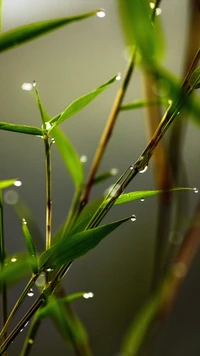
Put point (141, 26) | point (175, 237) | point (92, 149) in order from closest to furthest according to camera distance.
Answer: point (141, 26), point (175, 237), point (92, 149)

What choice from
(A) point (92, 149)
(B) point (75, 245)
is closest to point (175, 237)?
(A) point (92, 149)

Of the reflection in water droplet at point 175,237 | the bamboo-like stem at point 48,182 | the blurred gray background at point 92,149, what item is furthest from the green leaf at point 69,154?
the blurred gray background at point 92,149

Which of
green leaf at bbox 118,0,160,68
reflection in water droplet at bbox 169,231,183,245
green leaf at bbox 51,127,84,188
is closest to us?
green leaf at bbox 118,0,160,68

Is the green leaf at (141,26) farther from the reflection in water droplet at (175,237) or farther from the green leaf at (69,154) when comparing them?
the reflection in water droplet at (175,237)

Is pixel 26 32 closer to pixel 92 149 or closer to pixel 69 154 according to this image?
pixel 69 154

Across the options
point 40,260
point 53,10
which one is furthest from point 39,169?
point 40,260

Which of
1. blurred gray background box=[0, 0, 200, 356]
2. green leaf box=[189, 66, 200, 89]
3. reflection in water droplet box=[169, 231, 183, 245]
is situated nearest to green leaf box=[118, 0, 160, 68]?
green leaf box=[189, 66, 200, 89]

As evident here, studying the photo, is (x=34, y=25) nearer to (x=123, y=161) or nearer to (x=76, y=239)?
(x=76, y=239)

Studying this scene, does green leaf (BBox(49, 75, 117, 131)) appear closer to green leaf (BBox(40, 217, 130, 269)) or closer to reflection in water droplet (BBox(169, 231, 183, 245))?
green leaf (BBox(40, 217, 130, 269))

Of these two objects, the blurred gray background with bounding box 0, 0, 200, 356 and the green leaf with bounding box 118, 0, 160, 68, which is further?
the blurred gray background with bounding box 0, 0, 200, 356
